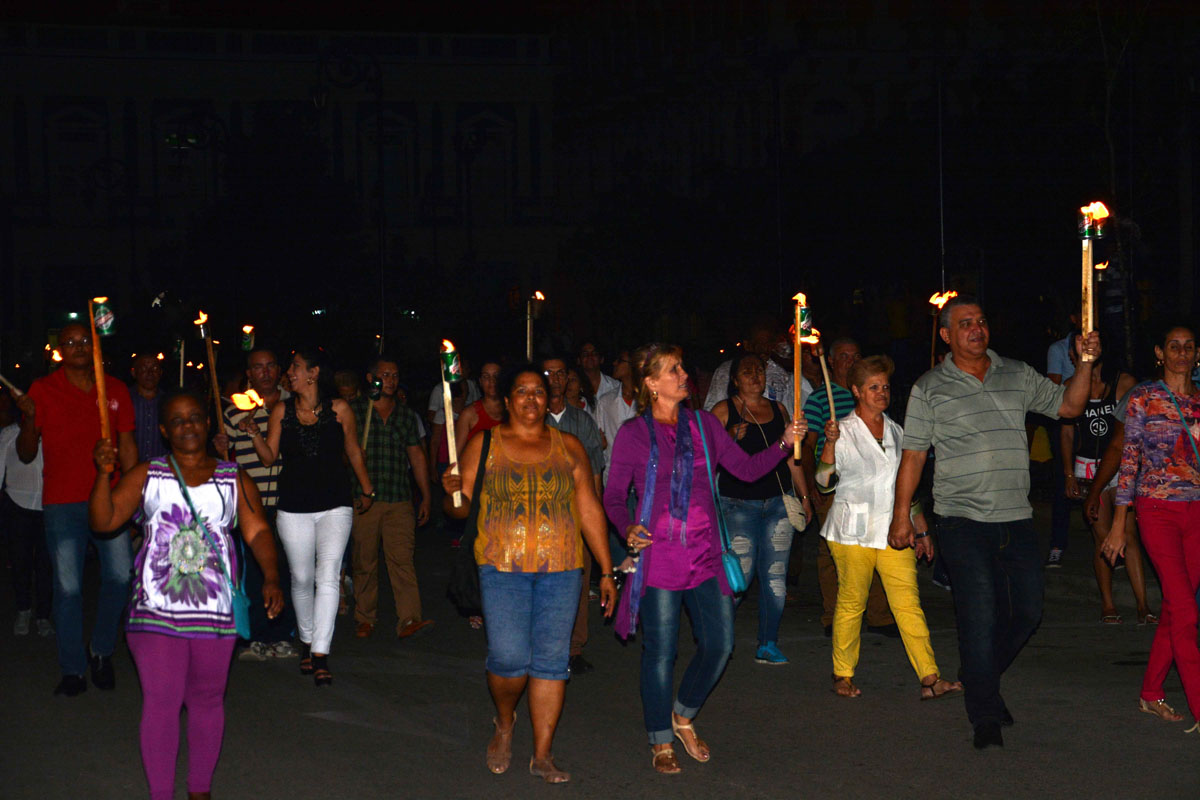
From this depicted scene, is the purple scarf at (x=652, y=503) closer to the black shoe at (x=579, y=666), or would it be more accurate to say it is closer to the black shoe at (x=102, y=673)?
the black shoe at (x=579, y=666)

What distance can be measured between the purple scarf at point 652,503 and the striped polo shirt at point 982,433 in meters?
1.18

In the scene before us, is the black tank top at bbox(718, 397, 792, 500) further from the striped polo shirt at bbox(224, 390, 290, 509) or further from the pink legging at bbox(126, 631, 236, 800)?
the pink legging at bbox(126, 631, 236, 800)

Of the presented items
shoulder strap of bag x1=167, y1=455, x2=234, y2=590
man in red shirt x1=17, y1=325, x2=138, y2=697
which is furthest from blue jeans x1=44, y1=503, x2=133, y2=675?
shoulder strap of bag x1=167, y1=455, x2=234, y2=590

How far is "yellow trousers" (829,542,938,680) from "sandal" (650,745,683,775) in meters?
1.74

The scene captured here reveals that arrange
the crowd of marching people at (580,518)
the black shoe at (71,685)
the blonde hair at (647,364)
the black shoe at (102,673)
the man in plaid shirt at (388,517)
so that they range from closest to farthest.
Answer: the crowd of marching people at (580,518), the blonde hair at (647,364), the black shoe at (71,685), the black shoe at (102,673), the man in plaid shirt at (388,517)

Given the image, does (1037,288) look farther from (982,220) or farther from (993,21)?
(993,21)

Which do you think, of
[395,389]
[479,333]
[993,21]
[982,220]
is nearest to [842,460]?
[395,389]

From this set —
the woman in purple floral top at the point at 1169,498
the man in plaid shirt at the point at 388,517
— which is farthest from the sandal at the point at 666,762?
the man in plaid shirt at the point at 388,517

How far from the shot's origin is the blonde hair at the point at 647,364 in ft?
21.4

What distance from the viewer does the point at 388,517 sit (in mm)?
9703

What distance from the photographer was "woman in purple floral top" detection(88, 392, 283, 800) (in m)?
5.35

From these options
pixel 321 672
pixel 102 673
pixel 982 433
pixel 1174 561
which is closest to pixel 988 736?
pixel 1174 561

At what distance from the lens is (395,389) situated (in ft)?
32.6

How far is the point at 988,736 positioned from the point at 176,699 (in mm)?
3422
